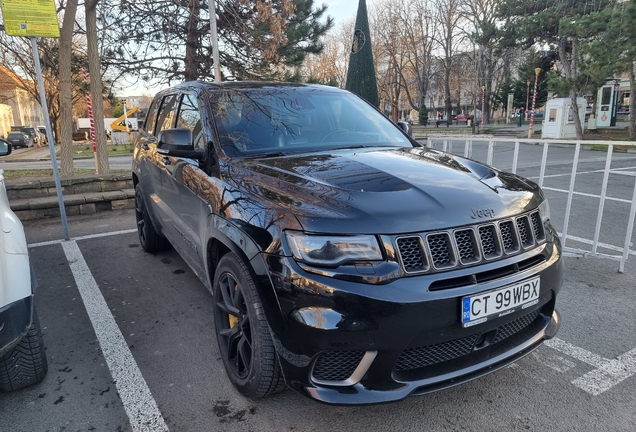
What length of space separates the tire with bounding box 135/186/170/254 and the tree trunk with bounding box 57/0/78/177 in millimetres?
5629

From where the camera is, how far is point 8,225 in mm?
2311

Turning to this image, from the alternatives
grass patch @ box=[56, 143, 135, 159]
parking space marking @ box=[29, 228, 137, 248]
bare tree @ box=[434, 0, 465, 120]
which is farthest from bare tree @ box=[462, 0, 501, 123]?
parking space marking @ box=[29, 228, 137, 248]

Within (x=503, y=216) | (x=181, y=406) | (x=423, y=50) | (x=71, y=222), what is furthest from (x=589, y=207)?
(x=423, y=50)

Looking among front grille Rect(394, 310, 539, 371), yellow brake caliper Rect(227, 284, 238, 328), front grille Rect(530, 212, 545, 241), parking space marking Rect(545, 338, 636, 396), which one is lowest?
parking space marking Rect(545, 338, 636, 396)

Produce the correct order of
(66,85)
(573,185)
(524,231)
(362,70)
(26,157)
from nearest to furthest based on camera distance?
(524,231) < (573,185) < (66,85) < (362,70) < (26,157)

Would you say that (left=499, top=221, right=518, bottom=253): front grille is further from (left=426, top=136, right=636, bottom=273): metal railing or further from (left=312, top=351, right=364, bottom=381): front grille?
(left=426, top=136, right=636, bottom=273): metal railing

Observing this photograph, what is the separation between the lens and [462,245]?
6.44ft

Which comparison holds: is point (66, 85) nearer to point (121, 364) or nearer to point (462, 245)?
point (121, 364)

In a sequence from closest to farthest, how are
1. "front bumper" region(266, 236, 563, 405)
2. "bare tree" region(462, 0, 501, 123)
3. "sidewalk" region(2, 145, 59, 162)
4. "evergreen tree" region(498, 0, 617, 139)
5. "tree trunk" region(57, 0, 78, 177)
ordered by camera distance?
"front bumper" region(266, 236, 563, 405)
"tree trunk" region(57, 0, 78, 177)
"evergreen tree" region(498, 0, 617, 139)
"sidewalk" region(2, 145, 59, 162)
"bare tree" region(462, 0, 501, 123)

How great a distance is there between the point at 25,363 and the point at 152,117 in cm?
298

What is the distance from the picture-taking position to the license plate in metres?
1.90

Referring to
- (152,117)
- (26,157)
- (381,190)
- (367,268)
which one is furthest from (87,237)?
(26,157)

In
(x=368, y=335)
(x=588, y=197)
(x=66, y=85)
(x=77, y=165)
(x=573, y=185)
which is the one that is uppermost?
(x=66, y=85)

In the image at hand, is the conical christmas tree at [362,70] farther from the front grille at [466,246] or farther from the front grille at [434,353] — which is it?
the front grille at [434,353]
